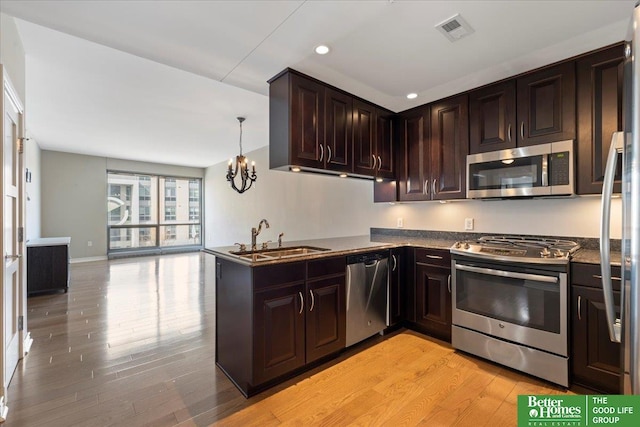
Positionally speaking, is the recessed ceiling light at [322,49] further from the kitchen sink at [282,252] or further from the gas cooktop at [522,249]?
the gas cooktop at [522,249]

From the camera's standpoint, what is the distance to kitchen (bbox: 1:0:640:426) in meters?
2.71

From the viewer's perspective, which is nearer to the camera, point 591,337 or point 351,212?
point 591,337

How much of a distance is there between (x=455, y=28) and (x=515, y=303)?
2132 mm

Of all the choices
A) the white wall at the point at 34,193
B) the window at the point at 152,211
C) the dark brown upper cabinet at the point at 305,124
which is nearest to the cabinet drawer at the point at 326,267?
the dark brown upper cabinet at the point at 305,124

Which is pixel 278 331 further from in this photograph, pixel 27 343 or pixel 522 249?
pixel 27 343

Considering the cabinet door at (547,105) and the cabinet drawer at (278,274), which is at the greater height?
the cabinet door at (547,105)

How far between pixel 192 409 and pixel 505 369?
7.90ft

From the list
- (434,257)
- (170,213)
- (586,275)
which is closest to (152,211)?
(170,213)

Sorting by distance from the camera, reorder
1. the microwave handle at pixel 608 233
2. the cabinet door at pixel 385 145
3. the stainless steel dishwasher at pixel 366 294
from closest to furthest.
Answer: the microwave handle at pixel 608 233 → the stainless steel dishwasher at pixel 366 294 → the cabinet door at pixel 385 145

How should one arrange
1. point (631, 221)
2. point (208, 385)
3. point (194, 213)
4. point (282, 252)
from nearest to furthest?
point (631, 221) < point (208, 385) < point (282, 252) < point (194, 213)

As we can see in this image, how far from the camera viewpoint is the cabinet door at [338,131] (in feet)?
9.23

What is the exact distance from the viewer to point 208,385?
218 centimetres

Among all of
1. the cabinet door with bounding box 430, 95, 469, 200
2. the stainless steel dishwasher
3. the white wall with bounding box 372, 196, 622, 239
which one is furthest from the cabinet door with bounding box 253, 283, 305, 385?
the white wall with bounding box 372, 196, 622, 239

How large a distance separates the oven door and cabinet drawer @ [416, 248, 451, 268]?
13 centimetres
